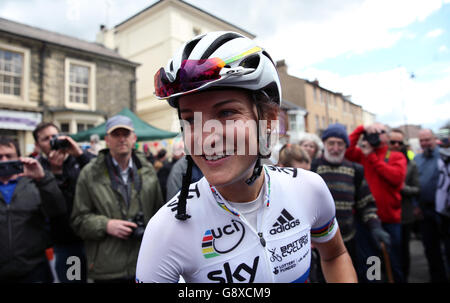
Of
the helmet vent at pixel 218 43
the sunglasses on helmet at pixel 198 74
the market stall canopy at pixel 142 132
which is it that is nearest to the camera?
the sunglasses on helmet at pixel 198 74

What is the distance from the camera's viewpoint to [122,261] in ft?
8.91

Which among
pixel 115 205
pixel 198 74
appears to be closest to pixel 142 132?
pixel 115 205

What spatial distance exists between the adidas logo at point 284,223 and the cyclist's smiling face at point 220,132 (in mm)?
349

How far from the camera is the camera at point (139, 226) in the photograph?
8.80 ft

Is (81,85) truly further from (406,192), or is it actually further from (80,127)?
(406,192)

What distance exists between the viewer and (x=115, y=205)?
112 inches

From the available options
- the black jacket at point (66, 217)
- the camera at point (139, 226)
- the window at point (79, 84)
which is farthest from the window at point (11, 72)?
the camera at point (139, 226)

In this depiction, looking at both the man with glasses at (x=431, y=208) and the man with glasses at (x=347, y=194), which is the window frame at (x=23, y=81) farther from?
the man with glasses at (x=431, y=208)

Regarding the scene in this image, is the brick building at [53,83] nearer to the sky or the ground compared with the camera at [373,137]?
nearer to the sky

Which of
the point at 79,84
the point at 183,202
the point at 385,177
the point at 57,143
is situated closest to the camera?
the point at 183,202

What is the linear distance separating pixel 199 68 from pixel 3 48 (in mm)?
16023

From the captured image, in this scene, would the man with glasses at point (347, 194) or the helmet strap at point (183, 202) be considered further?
the man with glasses at point (347, 194)

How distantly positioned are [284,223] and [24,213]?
9.53 ft
